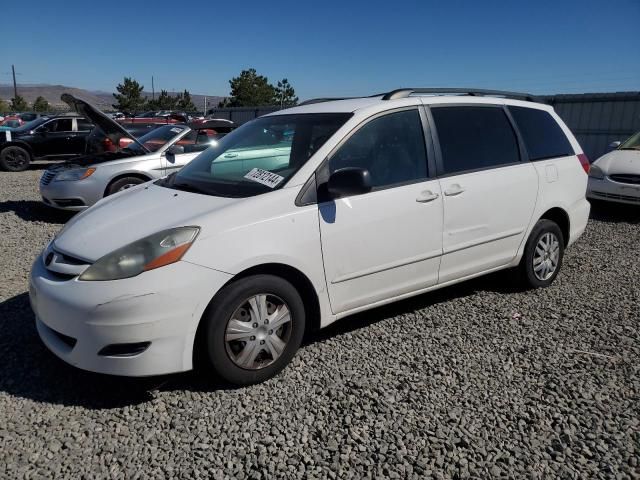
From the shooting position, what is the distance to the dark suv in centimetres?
1430

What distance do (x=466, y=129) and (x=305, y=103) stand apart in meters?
1.43

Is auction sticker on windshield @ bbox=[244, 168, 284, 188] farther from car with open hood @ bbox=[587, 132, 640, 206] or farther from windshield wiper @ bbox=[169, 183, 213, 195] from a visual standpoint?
car with open hood @ bbox=[587, 132, 640, 206]

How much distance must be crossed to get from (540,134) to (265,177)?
2.70 metres

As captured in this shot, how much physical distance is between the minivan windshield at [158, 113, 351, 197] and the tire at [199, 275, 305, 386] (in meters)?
0.63

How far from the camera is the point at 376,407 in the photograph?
9.41 ft

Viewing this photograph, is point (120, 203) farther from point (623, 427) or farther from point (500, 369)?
point (623, 427)

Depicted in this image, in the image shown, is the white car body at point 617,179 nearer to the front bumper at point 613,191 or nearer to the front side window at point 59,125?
the front bumper at point 613,191

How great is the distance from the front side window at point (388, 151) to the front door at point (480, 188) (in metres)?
0.21

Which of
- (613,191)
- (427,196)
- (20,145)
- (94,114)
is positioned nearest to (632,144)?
(613,191)

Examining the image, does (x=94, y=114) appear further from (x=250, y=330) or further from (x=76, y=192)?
(x=250, y=330)

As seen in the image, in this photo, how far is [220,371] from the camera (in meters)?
2.93

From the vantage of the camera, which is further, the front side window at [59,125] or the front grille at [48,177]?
the front side window at [59,125]

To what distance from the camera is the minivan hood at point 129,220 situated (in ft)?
9.62

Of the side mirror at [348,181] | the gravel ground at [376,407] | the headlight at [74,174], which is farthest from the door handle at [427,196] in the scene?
the headlight at [74,174]
